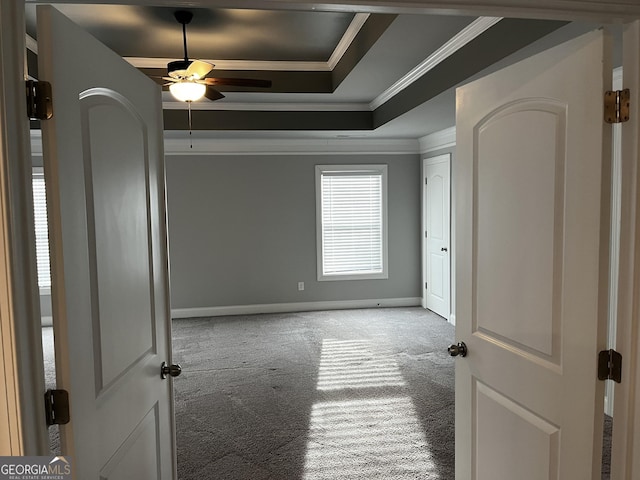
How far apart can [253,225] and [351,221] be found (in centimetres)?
140

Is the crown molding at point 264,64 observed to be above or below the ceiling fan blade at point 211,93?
above

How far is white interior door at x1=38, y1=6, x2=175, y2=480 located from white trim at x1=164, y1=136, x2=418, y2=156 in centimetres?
478

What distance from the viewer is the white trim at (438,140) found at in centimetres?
596

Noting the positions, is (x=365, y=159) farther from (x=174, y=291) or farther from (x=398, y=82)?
(x=174, y=291)

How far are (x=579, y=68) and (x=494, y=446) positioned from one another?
1.39 meters

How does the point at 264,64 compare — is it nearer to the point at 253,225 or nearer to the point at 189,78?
the point at 189,78

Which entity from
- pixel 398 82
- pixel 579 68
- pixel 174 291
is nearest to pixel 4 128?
pixel 579 68

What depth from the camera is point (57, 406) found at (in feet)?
3.83

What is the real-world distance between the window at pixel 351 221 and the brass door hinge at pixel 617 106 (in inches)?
222

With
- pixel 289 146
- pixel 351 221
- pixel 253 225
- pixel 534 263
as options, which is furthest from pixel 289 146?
pixel 534 263

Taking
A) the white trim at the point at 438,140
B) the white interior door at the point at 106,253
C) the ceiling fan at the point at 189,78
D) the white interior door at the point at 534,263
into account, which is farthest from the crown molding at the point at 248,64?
the white interior door at the point at 534,263

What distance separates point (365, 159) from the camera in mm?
7004

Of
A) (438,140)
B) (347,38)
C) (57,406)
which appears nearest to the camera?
(57,406)

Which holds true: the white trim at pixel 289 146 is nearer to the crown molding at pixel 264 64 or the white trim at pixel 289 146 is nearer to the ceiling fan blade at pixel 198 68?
the crown molding at pixel 264 64
